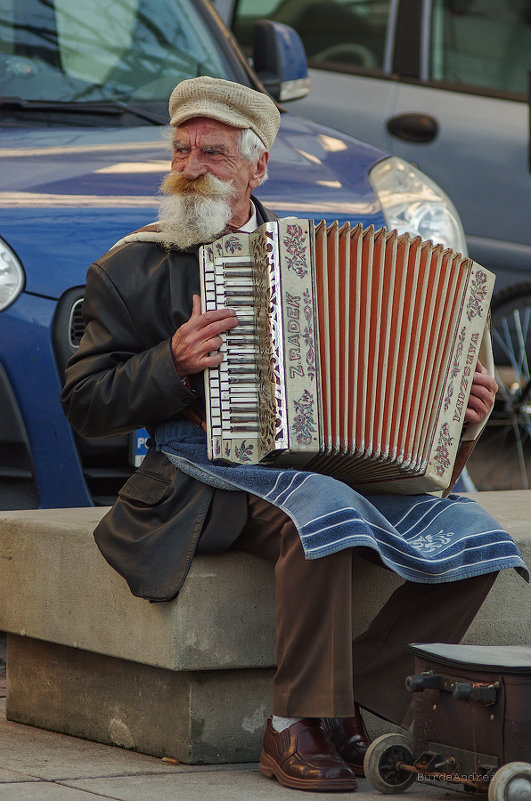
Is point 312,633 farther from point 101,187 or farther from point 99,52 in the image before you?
point 99,52

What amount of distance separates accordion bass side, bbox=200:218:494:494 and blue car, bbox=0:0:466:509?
1118 millimetres

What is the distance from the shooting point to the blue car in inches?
175

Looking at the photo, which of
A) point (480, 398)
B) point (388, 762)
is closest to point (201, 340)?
point (480, 398)

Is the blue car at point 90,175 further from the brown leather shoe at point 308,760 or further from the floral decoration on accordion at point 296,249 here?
the brown leather shoe at point 308,760

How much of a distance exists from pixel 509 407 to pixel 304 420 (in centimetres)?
375

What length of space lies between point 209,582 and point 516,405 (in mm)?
3801

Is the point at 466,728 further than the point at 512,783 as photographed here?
Yes

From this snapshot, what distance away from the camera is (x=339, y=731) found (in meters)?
3.48

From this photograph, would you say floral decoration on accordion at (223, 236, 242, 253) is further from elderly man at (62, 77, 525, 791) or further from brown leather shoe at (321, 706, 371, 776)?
brown leather shoe at (321, 706, 371, 776)

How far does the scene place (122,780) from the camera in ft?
10.8

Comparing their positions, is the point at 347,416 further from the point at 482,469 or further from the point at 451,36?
the point at 451,36

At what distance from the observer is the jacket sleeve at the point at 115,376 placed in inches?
136

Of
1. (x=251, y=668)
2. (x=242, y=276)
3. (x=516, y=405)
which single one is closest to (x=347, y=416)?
(x=242, y=276)

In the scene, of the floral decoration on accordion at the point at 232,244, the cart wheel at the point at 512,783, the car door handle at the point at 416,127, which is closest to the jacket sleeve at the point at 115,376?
the floral decoration on accordion at the point at 232,244
